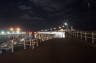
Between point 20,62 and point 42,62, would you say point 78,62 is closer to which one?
point 42,62

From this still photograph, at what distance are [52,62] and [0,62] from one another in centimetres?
331

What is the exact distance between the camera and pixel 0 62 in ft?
29.1

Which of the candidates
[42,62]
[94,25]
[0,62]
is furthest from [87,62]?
[94,25]

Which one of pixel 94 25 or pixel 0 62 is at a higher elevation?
pixel 94 25

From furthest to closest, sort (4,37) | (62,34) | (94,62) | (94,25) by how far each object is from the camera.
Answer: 1. (94,25)
2. (4,37)
3. (62,34)
4. (94,62)

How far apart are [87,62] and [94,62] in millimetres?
376

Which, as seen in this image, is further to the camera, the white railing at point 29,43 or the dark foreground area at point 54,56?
the white railing at point 29,43

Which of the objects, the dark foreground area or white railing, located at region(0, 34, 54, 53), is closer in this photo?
the dark foreground area

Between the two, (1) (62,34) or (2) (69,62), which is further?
(1) (62,34)

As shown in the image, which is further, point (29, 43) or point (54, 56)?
point (29, 43)

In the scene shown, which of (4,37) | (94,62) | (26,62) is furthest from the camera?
(4,37)

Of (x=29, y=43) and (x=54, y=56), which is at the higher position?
(x=54, y=56)

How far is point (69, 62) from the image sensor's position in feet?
26.3

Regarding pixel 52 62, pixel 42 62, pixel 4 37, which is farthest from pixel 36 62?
pixel 4 37
